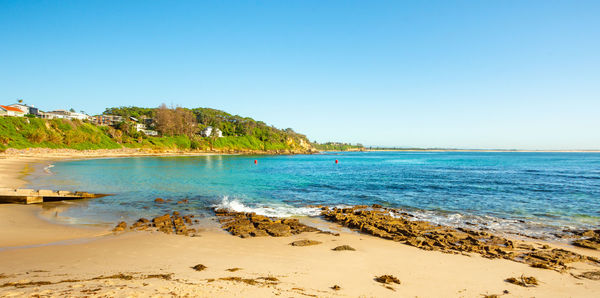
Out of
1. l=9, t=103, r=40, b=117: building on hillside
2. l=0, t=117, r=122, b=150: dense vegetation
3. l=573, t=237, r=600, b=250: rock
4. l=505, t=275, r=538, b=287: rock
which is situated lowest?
l=573, t=237, r=600, b=250: rock

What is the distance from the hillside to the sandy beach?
71380mm

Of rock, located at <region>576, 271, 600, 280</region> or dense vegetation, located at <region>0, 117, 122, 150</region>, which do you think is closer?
rock, located at <region>576, 271, 600, 280</region>

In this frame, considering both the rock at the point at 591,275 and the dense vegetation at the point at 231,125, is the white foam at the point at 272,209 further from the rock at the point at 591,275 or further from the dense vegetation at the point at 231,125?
the dense vegetation at the point at 231,125

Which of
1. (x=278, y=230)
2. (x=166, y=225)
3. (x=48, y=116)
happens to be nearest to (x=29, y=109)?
(x=48, y=116)

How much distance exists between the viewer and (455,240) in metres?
11.9

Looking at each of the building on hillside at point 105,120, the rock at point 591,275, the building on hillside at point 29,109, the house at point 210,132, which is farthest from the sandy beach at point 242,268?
the house at point 210,132

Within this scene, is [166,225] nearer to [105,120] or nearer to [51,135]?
[51,135]

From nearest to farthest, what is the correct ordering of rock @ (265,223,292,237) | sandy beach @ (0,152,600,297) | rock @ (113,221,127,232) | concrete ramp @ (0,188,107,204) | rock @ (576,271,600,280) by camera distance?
sandy beach @ (0,152,600,297) → rock @ (576,271,600,280) → rock @ (265,223,292,237) → rock @ (113,221,127,232) → concrete ramp @ (0,188,107,204)

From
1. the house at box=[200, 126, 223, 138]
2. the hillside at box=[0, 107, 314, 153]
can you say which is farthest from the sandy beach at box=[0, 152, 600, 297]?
the house at box=[200, 126, 223, 138]

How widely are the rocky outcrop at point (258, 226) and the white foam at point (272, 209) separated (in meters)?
1.81

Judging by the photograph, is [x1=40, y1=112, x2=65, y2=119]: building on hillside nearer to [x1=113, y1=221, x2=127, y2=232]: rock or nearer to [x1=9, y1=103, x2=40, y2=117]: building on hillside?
[x1=9, y1=103, x2=40, y2=117]: building on hillside

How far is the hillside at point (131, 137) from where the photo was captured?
2724 inches

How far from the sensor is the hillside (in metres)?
69.2

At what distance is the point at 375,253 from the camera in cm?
1032
